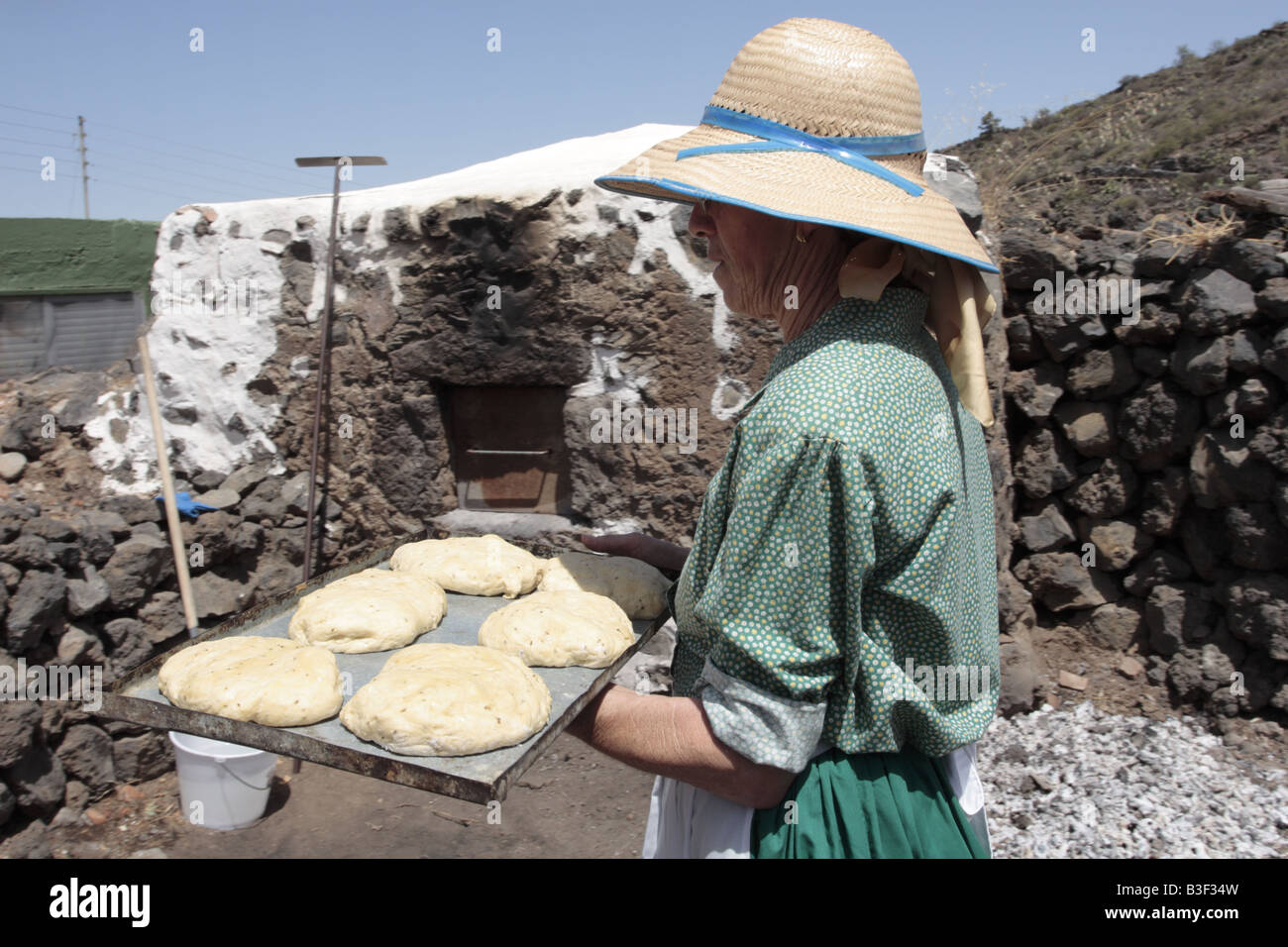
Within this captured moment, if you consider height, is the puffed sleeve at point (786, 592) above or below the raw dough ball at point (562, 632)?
above

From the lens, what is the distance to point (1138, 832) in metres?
3.33

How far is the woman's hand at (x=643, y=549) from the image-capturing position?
2.09m

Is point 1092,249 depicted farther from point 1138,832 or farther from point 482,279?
point 482,279

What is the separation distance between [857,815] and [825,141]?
3.20 feet

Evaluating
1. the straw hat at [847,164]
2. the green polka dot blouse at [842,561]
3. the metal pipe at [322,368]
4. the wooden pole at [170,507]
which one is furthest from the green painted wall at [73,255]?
the green polka dot blouse at [842,561]

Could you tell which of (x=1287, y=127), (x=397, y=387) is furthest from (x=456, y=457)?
(x=1287, y=127)

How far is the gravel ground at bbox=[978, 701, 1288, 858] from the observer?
3283 millimetres

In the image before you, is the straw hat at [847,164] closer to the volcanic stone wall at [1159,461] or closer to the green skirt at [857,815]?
the green skirt at [857,815]

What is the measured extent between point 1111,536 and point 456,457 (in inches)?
127

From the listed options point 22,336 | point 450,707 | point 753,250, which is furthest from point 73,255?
point 753,250

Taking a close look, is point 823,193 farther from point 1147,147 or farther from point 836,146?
point 1147,147

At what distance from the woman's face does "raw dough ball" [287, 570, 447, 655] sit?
1.01m

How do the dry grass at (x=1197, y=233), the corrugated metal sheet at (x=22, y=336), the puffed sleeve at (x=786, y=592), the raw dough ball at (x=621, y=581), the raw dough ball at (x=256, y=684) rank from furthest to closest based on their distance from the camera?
the corrugated metal sheet at (x=22, y=336), the dry grass at (x=1197, y=233), the raw dough ball at (x=621, y=581), the raw dough ball at (x=256, y=684), the puffed sleeve at (x=786, y=592)

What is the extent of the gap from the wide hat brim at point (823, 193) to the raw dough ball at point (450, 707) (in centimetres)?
86
